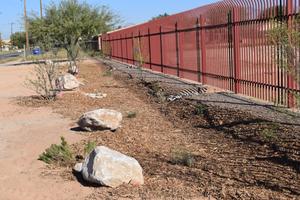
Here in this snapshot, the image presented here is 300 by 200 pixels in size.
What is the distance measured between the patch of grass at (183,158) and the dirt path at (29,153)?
134cm

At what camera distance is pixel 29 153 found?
31.7 feet

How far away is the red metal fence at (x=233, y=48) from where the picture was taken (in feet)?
36.0

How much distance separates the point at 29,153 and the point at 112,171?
3.11m

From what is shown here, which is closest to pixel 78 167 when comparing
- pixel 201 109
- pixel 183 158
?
pixel 183 158

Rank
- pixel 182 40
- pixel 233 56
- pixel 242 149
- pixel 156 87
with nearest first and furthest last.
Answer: pixel 242 149 < pixel 233 56 < pixel 156 87 < pixel 182 40

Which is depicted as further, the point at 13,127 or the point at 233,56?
the point at 233,56

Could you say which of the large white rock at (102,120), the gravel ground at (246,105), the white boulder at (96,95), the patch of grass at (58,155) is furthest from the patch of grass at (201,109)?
the white boulder at (96,95)

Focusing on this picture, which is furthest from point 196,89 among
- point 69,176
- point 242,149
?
point 69,176

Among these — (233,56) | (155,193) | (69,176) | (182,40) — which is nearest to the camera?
(155,193)

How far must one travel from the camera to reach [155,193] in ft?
21.6

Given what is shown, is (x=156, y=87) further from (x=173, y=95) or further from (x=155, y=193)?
(x=155, y=193)

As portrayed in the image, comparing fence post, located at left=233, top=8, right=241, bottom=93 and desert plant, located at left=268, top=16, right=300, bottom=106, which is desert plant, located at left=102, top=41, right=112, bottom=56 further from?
desert plant, located at left=268, top=16, right=300, bottom=106

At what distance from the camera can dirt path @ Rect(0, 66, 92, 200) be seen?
7.16 metres

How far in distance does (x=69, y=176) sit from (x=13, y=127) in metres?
5.60
